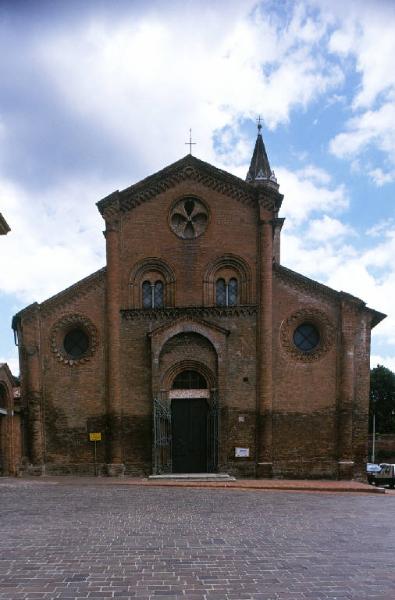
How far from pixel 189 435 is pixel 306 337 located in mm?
6577

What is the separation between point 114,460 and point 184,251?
9.45 metres

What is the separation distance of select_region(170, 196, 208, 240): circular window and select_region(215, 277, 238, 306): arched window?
2.50m

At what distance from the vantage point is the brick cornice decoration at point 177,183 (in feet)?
76.3

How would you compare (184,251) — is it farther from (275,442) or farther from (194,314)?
(275,442)

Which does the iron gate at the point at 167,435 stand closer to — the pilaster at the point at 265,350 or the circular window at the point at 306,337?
the pilaster at the point at 265,350

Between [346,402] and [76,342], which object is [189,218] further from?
[346,402]

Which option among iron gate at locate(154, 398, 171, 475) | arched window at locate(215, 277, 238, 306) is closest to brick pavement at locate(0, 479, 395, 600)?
iron gate at locate(154, 398, 171, 475)

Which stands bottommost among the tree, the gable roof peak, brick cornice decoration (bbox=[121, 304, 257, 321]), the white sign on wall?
the tree

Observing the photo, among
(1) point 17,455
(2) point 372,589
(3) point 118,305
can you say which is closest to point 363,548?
(2) point 372,589

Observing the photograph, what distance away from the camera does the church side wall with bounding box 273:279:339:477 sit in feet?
70.6

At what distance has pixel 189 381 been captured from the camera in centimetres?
2239

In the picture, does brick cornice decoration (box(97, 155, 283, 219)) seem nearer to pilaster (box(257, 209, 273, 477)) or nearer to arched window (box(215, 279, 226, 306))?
pilaster (box(257, 209, 273, 477))

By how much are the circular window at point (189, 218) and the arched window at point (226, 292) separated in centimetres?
250

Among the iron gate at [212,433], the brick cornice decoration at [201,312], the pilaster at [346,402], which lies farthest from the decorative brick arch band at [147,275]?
the pilaster at [346,402]
